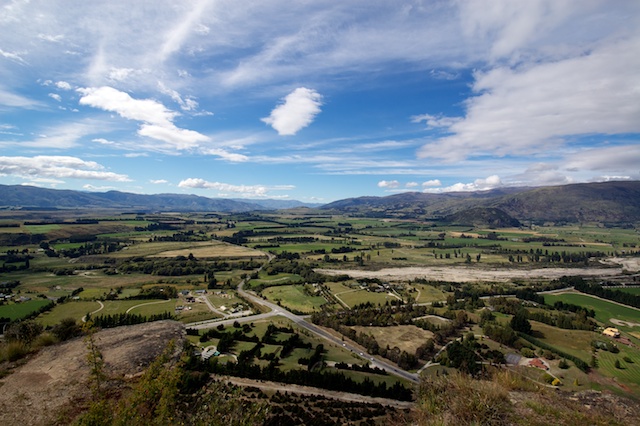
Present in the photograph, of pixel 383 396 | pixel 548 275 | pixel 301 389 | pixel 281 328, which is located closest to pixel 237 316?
pixel 281 328

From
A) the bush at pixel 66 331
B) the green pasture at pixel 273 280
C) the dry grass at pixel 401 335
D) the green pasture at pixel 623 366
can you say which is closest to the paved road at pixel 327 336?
the dry grass at pixel 401 335

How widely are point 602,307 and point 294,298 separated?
86.0 m

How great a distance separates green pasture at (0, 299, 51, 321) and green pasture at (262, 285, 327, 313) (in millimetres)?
55537

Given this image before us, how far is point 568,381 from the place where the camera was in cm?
4716

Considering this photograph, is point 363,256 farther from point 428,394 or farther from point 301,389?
point 428,394

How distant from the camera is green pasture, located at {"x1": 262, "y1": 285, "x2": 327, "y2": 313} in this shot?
8769 centimetres

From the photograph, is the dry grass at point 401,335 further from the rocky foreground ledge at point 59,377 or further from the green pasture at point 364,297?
the rocky foreground ledge at point 59,377

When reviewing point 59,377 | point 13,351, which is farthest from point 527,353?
point 13,351

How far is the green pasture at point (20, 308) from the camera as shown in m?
69.8

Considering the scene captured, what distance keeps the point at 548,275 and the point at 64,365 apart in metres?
155

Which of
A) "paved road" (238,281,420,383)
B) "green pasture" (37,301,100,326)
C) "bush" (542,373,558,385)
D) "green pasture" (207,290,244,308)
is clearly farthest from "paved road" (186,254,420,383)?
"green pasture" (37,301,100,326)

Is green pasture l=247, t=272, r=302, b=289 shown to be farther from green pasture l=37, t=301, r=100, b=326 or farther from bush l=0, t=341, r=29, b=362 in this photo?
bush l=0, t=341, r=29, b=362

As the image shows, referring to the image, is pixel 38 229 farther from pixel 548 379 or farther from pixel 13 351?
pixel 548 379

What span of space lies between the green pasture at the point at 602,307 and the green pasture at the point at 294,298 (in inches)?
2688
